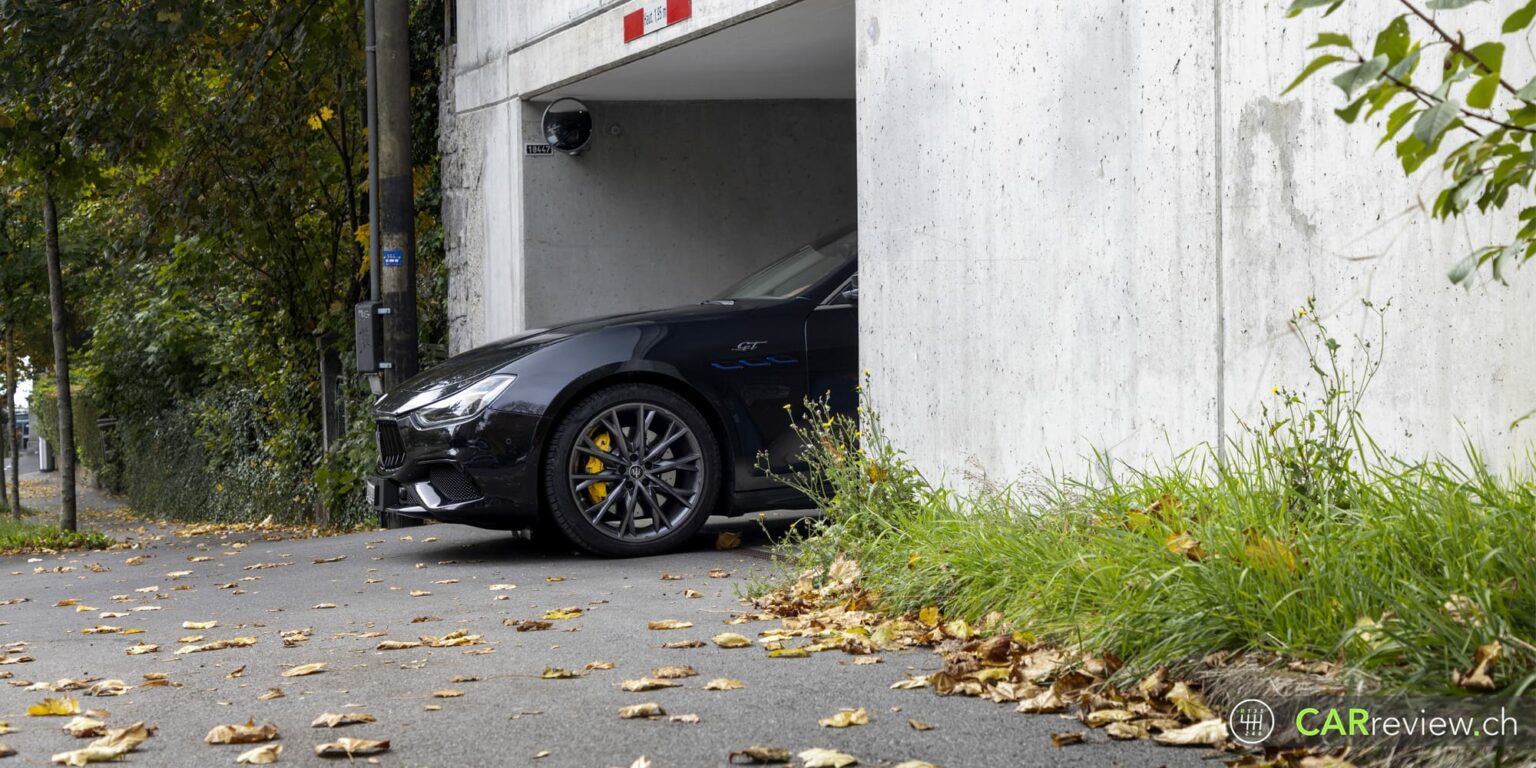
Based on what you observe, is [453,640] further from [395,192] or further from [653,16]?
[395,192]

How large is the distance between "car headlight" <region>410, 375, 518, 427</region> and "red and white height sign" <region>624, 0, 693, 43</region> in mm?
2591

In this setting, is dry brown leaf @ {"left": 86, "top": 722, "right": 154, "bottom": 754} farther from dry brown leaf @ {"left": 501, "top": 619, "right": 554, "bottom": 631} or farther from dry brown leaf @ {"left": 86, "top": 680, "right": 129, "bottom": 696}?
dry brown leaf @ {"left": 501, "top": 619, "right": 554, "bottom": 631}

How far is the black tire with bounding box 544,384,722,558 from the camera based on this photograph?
24.7ft

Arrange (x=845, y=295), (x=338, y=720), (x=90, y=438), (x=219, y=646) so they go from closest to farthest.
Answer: (x=338, y=720) < (x=219, y=646) < (x=845, y=295) < (x=90, y=438)

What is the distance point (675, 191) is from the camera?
36.5ft

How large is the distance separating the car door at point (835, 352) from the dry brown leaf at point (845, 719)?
4017 millimetres

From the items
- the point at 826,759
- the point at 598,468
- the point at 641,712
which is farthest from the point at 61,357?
the point at 826,759

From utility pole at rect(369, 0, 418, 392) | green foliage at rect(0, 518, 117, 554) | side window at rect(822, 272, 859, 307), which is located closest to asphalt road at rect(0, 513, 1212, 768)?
side window at rect(822, 272, 859, 307)

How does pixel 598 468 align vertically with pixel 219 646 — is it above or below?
above

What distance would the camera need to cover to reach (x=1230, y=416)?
5344 mm

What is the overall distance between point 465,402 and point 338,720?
3.53 metres

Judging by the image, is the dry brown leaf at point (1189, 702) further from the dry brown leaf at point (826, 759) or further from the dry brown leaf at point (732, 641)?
the dry brown leaf at point (732, 641)

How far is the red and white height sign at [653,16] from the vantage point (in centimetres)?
893

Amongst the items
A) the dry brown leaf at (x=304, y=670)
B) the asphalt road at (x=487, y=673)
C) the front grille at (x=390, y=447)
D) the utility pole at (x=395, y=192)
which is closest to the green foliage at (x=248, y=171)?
the utility pole at (x=395, y=192)
